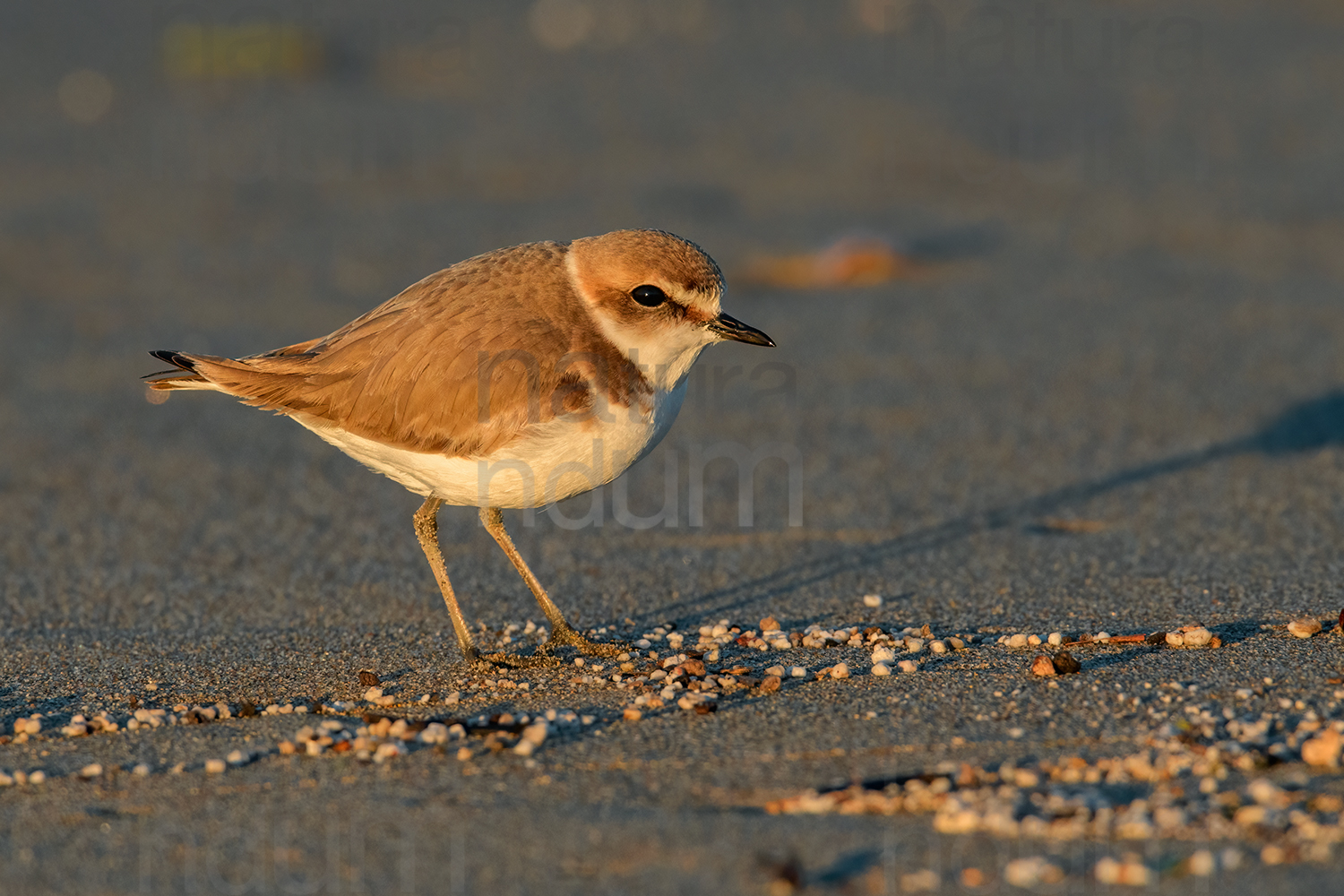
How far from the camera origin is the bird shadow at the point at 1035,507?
503 centimetres

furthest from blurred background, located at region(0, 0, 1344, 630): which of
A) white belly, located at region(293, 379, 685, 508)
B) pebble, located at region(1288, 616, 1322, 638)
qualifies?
white belly, located at region(293, 379, 685, 508)

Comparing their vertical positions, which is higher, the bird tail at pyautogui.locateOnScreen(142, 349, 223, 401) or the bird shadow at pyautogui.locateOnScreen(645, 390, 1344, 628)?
the bird tail at pyautogui.locateOnScreen(142, 349, 223, 401)

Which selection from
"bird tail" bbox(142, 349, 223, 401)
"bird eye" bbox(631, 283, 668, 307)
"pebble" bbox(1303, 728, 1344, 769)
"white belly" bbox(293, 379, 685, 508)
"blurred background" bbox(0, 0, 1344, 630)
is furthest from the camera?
"blurred background" bbox(0, 0, 1344, 630)

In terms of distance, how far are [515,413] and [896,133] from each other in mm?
7142

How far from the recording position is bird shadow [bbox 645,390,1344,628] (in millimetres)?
5031

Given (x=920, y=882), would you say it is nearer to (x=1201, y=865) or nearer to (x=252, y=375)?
(x=1201, y=865)

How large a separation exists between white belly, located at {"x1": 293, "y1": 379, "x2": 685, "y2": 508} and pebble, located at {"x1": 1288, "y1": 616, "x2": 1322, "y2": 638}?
6.43 feet

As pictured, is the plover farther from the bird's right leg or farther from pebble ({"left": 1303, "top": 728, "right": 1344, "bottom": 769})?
pebble ({"left": 1303, "top": 728, "right": 1344, "bottom": 769})

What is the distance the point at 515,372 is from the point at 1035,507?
252 cm

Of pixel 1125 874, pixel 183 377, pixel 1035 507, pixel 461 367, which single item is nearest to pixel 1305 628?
pixel 1035 507

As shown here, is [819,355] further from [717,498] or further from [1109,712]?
[1109,712]

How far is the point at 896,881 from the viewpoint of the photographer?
283 cm

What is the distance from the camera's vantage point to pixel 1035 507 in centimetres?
571

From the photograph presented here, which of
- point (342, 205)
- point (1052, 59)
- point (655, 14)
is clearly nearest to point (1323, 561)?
point (342, 205)
